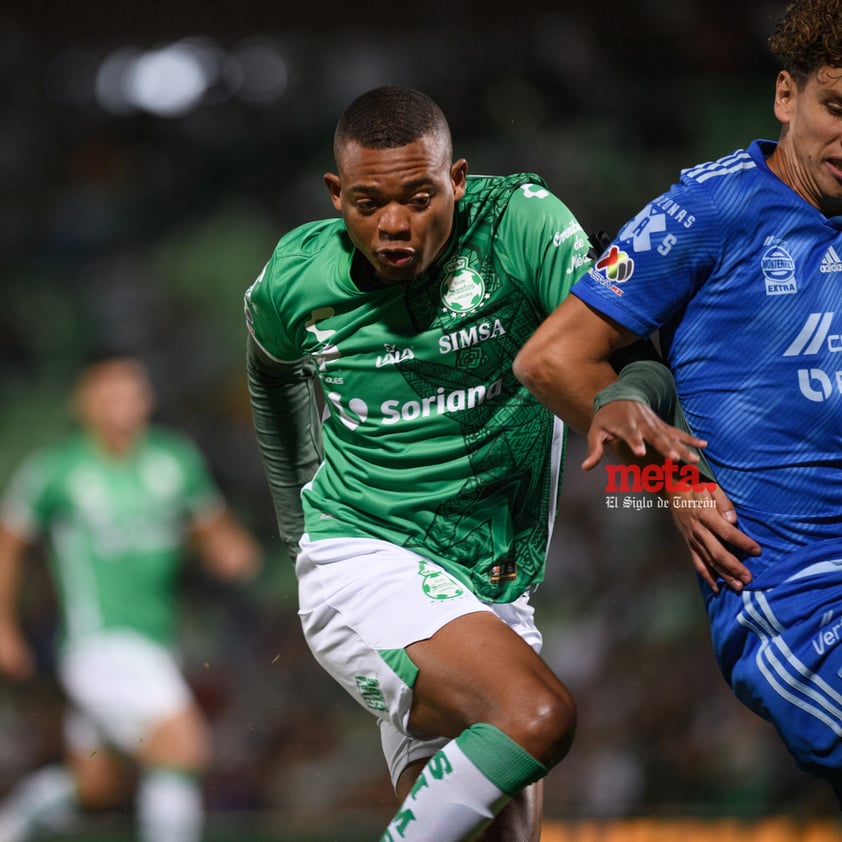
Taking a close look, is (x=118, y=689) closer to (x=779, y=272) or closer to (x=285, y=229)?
(x=285, y=229)

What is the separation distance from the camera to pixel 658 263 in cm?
205

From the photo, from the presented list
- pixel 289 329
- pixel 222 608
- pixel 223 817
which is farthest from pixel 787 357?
pixel 222 608

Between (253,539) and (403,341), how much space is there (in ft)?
15.1

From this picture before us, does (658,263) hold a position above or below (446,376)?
above

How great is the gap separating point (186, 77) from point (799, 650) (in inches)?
235

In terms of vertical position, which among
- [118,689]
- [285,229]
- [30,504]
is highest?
[285,229]

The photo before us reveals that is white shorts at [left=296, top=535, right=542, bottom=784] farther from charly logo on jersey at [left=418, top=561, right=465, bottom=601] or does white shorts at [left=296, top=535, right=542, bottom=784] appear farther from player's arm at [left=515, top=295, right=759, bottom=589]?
player's arm at [left=515, top=295, right=759, bottom=589]

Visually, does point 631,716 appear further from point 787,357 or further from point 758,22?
point 787,357

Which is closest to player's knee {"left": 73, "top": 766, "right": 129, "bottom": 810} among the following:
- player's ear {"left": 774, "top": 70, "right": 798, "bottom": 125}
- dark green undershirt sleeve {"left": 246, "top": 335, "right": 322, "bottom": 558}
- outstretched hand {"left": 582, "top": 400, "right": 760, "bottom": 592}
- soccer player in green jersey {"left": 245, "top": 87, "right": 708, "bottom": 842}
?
dark green undershirt sleeve {"left": 246, "top": 335, "right": 322, "bottom": 558}

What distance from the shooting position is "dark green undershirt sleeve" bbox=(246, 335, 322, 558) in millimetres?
3047

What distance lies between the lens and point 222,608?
6.99 m

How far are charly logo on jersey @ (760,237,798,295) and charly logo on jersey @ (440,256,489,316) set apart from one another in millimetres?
673

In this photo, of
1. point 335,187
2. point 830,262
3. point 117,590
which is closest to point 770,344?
point 830,262

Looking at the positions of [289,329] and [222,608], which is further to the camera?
[222,608]
